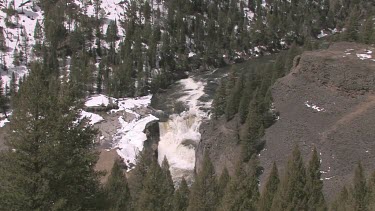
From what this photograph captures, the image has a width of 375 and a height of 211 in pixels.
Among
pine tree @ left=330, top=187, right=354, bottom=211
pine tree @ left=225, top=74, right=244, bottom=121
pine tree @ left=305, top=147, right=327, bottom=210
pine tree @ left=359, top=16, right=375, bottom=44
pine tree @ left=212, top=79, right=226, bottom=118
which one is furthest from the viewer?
pine tree @ left=359, top=16, right=375, bottom=44

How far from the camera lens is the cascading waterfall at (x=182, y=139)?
3590 inches

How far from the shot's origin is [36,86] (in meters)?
22.5

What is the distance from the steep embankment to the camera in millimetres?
67062

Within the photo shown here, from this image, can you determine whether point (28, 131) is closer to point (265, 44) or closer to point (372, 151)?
point (372, 151)

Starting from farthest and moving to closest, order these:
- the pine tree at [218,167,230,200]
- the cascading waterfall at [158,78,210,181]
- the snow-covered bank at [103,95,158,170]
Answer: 1. the snow-covered bank at [103,95,158,170]
2. the cascading waterfall at [158,78,210,181]
3. the pine tree at [218,167,230,200]

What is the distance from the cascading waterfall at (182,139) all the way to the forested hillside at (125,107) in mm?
3927

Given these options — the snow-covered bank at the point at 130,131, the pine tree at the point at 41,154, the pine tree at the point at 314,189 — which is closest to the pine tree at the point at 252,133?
the snow-covered bank at the point at 130,131

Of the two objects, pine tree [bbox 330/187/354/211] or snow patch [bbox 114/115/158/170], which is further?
snow patch [bbox 114/115/158/170]

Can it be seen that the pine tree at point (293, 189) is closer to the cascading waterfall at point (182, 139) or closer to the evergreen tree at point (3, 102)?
the cascading waterfall at point (182, 139)

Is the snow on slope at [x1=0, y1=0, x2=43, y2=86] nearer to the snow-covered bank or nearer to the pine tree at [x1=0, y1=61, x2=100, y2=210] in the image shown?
the snow-covered bank

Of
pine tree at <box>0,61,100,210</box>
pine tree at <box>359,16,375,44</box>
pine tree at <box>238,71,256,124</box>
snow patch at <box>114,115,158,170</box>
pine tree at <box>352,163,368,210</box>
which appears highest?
pine tree at <box>359,16,375,44</box>

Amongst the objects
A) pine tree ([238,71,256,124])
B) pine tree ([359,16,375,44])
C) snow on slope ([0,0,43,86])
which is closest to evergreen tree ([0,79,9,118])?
snow on slope ([0,0,43,86])

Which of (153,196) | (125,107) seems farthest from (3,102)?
(153,196)

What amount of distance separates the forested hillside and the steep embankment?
346 cm
